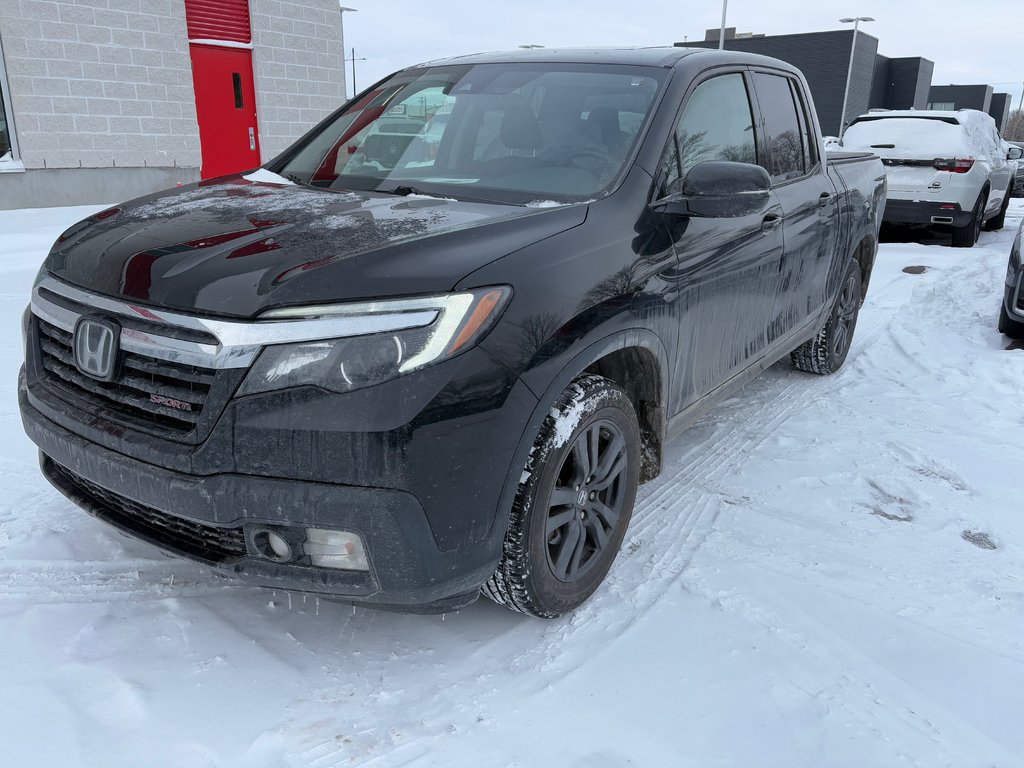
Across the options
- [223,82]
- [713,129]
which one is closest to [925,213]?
[713,129]

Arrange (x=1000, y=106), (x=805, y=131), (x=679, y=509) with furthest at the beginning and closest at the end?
(x=1000, y=106) < (x=805, y=131) < (x=679, y=509)

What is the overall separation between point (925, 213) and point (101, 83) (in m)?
10.8

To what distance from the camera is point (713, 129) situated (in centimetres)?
329

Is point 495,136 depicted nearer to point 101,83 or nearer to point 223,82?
point 101,83

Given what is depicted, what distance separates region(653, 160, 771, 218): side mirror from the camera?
108 inches

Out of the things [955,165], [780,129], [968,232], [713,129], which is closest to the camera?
[713,129]

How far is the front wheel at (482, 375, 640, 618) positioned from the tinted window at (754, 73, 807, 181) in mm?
1795

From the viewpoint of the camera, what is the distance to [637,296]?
8.61ft

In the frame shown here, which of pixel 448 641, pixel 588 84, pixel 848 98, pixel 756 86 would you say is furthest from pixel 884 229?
pixel 848 98

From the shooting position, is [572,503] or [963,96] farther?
[963,96]

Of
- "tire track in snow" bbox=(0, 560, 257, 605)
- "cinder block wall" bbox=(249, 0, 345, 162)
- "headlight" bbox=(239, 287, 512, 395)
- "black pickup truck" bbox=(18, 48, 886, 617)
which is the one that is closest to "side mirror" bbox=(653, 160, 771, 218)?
"black pickup truck" bbox=(18, 48, 886, 617)

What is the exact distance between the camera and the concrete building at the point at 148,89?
31.4 ft

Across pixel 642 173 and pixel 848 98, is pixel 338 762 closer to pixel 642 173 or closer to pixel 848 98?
pixel 642 173

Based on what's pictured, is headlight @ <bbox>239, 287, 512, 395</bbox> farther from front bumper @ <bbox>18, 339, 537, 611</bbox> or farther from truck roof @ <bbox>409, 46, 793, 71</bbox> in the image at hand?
truck roof @ <bbox>409, 46, 793, 71</bbox>
